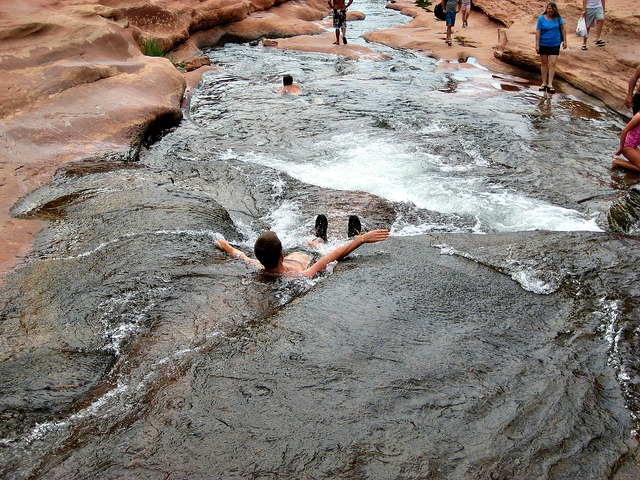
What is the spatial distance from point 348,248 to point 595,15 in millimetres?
9452

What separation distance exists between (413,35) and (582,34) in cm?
812

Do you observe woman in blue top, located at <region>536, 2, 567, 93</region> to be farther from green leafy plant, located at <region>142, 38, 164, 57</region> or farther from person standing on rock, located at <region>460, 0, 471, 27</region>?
green leafy plant, located at <region>142, 38, 164, 57</region>

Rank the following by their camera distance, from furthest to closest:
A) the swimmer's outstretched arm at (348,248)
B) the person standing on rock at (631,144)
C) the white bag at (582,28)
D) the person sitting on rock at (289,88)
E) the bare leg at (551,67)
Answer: the person sitting on rock at (289,88) < the bare leg at (551,67) < the white bag at (582,28) < the person standing on rock at (631,144) < the swimmer's outstretched arm at (348,248)

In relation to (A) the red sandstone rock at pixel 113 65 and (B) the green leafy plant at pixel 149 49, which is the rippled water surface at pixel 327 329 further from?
(B) the green leafy plant at pixel 149 49

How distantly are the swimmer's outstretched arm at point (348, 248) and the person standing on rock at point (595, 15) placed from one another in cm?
903

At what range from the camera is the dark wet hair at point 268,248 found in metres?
4.94

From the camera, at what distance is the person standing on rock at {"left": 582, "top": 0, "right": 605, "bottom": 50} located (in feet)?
38.6

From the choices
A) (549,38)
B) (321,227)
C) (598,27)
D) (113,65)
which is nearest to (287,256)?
(321,227)

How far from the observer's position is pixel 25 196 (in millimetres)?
6703

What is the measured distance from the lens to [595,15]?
39.1ft

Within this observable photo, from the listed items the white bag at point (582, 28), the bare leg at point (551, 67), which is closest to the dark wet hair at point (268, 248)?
the bare leg at point (551, 67)

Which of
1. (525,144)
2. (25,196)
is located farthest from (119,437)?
(525,144)

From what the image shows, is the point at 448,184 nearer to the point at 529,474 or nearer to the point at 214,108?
the point at 529,474

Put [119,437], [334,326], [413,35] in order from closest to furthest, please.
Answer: [119,437], [334,326], [413,35]
